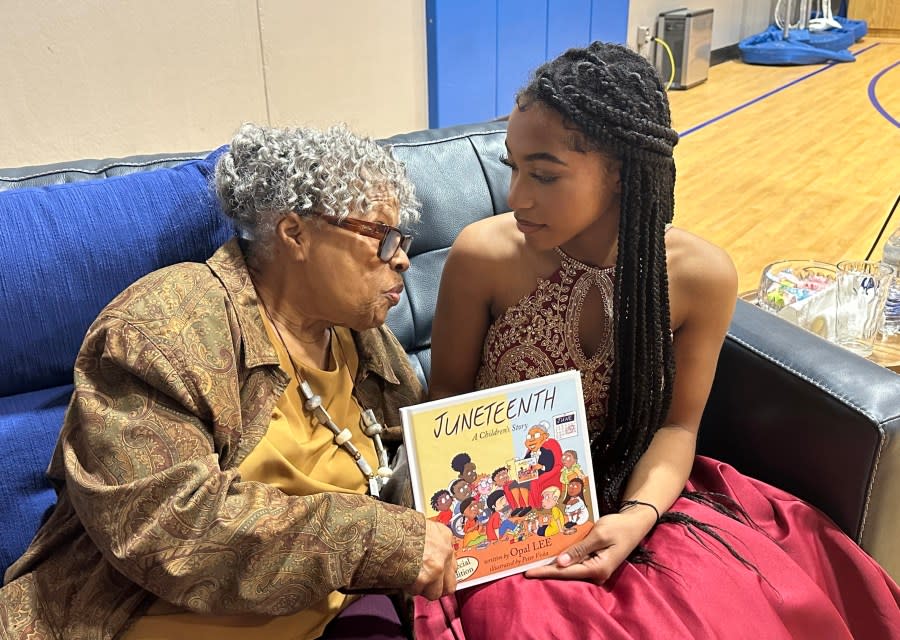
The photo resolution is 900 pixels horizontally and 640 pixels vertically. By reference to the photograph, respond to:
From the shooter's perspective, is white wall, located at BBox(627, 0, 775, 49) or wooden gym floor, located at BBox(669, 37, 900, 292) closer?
wooden gym floor, located at BBox(669, 37, 900, 292)

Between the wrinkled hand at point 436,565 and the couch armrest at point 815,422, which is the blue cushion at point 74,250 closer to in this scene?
the wrinkled hand at point 436,565

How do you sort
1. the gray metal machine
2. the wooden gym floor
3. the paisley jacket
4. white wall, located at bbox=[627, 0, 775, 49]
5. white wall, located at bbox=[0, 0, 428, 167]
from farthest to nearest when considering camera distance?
the gray metal machine → white wall, located at bbox=[627, 0, 775, 49] → the wooden gym floor → white wall, located at bbox=[0, 0, 428, 167] → the paisley jacket

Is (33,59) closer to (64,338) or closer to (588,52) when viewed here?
(64,338)

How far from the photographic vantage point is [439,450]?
3.93 feet

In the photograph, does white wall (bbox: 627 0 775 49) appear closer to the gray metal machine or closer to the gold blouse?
the gray metal machine

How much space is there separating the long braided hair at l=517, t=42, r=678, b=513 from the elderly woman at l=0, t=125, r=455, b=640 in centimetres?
33

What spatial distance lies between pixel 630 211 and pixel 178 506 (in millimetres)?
834

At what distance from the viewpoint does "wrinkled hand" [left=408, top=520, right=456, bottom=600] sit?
1.16 meters

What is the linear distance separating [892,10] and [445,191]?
1119 cm

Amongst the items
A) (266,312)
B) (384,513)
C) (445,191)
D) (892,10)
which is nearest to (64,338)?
(266,312)

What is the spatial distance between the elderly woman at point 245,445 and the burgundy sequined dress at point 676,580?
0.42 ft

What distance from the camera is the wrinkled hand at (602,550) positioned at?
4.09ft

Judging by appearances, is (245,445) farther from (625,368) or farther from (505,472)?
(625,368)

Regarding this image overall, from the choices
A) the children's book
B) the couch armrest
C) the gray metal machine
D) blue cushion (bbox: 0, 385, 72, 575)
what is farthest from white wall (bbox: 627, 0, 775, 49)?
blue cushion (bbox: 0, 385, 72, 575)
